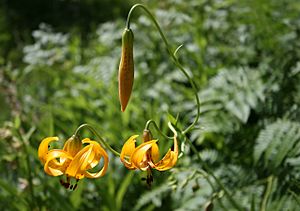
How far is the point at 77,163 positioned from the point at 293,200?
790 mm

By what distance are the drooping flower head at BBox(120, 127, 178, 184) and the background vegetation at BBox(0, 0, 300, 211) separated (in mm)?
144

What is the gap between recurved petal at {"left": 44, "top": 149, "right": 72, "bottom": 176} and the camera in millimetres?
1431

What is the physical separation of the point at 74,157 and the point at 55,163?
111mm

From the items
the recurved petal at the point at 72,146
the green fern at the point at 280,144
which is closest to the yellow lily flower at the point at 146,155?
the recurved petal at the point at 72,146

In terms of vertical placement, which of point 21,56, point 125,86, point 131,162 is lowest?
point 21,56

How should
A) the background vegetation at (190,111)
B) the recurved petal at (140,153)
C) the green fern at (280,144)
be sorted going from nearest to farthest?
the recurved petal at (140,153) < the green fern at (280,144) < the background vegetation at (190,111)

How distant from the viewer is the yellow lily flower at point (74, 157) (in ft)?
4.64

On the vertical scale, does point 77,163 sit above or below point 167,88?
above

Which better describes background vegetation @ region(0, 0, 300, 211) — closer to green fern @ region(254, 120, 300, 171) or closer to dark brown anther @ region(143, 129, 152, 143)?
green fern @ region(254, 120, 300, 171)

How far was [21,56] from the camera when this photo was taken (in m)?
5.41

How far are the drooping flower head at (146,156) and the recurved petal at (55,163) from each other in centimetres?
16

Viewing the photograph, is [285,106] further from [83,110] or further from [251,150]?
[83,110]

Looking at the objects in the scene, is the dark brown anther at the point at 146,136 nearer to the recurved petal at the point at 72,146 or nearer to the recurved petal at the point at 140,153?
the recurved petal at the point at 140,153

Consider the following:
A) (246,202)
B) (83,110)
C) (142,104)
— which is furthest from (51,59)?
(246,202)
